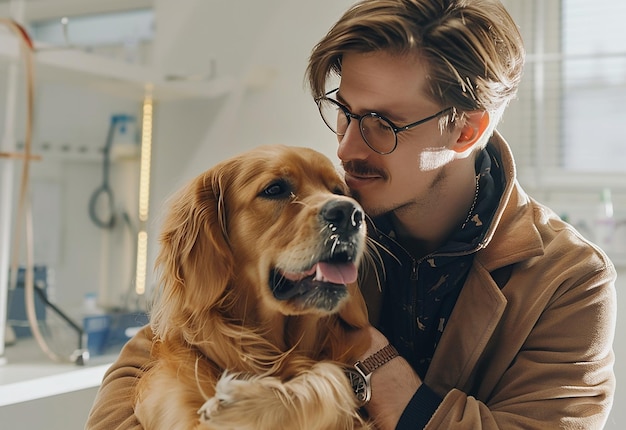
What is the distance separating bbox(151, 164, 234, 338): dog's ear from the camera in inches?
42.6

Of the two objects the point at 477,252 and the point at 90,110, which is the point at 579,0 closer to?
the point at 477,252

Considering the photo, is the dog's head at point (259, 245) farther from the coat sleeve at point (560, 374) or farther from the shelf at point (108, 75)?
the shelf at point (108, 75)

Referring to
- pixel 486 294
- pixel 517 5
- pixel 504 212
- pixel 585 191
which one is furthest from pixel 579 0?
pixel 486 294

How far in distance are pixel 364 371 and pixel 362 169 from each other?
340mm

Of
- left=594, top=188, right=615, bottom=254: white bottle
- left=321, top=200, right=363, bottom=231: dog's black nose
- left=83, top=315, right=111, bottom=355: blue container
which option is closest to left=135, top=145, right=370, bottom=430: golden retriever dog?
left=321, top=200, right=363, bottom=231: dog's black nose

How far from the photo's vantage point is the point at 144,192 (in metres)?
2.72

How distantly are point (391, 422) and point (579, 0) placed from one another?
194 centimetres

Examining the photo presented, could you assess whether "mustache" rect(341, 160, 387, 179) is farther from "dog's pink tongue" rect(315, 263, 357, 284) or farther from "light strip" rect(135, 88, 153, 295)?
"light strip" rect(135, 88, 153, 295)

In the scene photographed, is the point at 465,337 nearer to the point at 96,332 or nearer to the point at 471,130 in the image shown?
the point at 471,130

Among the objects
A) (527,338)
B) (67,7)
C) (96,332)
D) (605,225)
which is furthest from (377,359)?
(67,7)

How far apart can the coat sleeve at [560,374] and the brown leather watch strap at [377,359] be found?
105 millimetres

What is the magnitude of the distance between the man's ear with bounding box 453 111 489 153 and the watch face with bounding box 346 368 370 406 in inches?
17.1

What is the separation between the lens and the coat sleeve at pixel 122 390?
113cm

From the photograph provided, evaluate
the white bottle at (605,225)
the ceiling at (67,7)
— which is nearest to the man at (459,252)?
the white bottle at (605,225)
